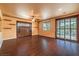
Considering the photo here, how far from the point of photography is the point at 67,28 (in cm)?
214

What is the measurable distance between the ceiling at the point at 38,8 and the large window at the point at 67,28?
0.61 ft

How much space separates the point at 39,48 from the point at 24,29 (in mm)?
597

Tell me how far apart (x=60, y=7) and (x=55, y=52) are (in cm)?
101

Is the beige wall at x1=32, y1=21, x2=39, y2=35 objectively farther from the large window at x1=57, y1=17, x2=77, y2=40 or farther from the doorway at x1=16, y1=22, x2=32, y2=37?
the large window at x1=57, y1=17, x2=77, y2=40

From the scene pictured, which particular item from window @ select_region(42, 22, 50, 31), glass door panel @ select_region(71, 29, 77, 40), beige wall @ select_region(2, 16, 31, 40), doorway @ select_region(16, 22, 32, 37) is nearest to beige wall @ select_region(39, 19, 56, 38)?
window @ select_region(42, 22, 50, 31)

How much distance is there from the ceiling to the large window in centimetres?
18

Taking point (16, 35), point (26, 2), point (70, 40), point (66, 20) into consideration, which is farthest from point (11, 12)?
point (70, 40)

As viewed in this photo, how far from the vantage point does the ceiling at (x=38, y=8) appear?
6.81ft

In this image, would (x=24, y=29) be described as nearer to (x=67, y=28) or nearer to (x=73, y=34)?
(x=67, y=28)

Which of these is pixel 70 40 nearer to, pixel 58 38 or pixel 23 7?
pixel 58 38

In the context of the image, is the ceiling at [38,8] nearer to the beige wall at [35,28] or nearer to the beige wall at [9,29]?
the beige wall at [9,29]

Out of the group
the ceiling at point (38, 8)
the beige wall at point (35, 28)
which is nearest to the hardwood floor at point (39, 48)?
the beige wall at point (35, 28)

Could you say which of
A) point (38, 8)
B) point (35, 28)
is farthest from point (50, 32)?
point (38, 8)

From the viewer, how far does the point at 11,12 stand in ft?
6.93
